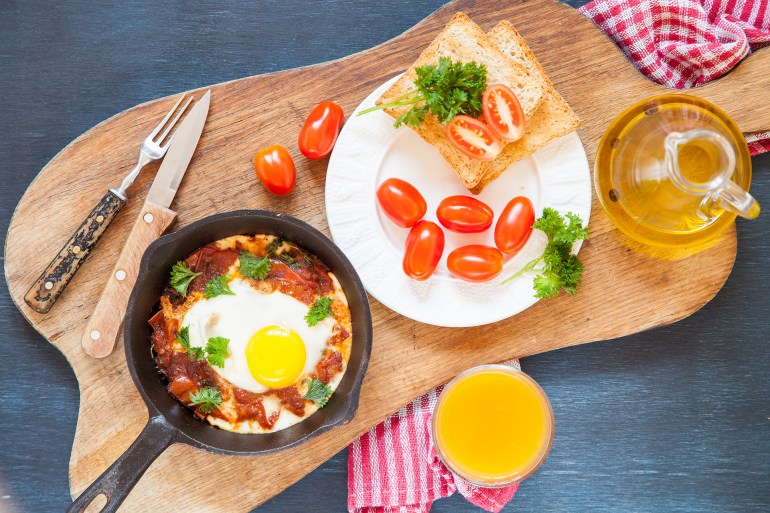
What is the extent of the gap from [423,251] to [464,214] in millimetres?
283

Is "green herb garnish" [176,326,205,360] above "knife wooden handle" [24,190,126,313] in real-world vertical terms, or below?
below

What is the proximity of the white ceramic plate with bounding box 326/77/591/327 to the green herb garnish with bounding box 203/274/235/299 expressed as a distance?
594mm

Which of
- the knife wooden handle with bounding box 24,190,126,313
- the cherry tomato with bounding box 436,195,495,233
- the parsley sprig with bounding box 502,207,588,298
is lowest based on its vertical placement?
the parsley sprig with bounding box 502,207,588,298

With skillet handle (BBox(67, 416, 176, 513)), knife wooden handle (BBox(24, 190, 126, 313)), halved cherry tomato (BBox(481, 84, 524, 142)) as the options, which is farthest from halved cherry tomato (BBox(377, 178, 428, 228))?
skillet handle (BBox(67, 416, 176, 513))

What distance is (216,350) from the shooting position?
3.11 metres

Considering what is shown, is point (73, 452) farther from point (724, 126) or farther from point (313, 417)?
point (724, 126)

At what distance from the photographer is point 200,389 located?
3.22 meters

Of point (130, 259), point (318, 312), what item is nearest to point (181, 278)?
point (130, 259)

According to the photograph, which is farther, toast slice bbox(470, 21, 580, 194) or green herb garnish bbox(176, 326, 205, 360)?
toast slice bbox(470, 21, 580, 194)

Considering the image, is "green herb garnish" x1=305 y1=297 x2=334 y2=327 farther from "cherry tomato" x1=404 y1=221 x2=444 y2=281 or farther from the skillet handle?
the skillet handle

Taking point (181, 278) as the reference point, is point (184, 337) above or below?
below

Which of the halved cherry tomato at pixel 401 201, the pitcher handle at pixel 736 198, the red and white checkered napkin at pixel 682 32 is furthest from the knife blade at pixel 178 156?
the pitcher handle at pixel 736 198

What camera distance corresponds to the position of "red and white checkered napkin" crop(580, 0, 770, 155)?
3.51m

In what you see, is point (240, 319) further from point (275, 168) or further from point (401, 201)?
point (401, 201)
